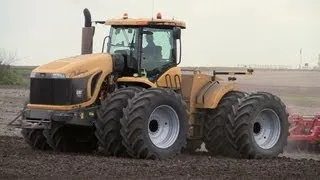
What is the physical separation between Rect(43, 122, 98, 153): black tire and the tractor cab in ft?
4.63

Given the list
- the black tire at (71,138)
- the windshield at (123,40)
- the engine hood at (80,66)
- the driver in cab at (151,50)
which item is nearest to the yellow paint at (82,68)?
the engine hood at (80,66)

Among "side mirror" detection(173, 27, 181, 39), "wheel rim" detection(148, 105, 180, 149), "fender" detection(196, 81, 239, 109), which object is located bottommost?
"wheel rim" detection(148, 105, 180, 149)

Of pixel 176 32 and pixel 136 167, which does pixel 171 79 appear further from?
pixel 136 167

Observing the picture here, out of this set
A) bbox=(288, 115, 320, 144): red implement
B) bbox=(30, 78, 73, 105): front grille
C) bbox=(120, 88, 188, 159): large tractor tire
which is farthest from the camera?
bbox=(288, 115, 320, 144): red implement

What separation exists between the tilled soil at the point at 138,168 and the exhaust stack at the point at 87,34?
8.17 ft

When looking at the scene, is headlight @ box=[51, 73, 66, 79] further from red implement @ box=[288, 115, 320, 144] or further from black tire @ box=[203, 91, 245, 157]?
red implement @ box=[288, 115, 320, 144]

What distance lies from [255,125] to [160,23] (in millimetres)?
2963

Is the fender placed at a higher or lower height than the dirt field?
higher

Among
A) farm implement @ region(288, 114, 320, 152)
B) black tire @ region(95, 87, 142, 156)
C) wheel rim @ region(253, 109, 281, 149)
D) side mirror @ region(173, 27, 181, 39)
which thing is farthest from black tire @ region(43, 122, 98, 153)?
farm implement @ region(288, 114, 320, 152)

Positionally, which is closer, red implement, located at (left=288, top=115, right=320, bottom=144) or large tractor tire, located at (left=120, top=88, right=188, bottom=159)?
large tractor tire, located at (left=120, top=88, right=188, bottom=159)

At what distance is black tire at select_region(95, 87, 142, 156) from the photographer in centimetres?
1236

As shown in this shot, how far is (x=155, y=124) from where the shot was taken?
42.9 feet

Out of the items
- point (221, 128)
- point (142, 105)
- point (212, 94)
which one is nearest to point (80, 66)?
point (142, 105)

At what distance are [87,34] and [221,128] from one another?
10.9ft
